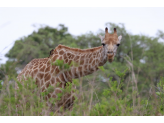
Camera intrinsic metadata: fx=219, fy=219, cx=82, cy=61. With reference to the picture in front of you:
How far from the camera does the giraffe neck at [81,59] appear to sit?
5898 millimetres

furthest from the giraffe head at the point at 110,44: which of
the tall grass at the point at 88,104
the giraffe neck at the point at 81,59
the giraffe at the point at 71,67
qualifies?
the tall grass at the point at 88,104

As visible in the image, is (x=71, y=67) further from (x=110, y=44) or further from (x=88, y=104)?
(x=88, y=104)

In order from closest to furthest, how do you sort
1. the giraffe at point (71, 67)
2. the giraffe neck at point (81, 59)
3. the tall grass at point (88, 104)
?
the tall grass at point (88, 104), the giraffe at point (71, 67), the giraffe neck at point (81, 59)

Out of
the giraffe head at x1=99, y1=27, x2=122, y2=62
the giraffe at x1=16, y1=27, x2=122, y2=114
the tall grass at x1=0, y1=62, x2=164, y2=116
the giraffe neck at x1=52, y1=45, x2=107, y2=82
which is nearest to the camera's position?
the tall grass at x1=0, y1=62, x2=164, y2=116

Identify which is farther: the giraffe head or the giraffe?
the giraffe

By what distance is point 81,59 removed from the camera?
20.1 ft

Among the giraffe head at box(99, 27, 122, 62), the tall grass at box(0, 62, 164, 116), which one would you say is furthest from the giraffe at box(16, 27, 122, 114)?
the tall grass at box(0, 62, 164, 116)

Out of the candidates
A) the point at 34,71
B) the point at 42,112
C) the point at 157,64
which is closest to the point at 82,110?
the point at 42,112

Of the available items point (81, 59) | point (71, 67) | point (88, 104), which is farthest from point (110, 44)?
point (88, 104)

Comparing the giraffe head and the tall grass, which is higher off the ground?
the giraffe head

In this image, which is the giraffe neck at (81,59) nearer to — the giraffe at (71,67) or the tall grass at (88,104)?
the giraffe at (71,67)

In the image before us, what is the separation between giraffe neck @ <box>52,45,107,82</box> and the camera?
19.4ft

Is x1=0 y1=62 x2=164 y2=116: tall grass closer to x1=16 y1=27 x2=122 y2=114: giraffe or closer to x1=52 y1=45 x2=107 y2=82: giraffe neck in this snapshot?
x1=16 y1=27 x2=122 y2=114: giraffe
